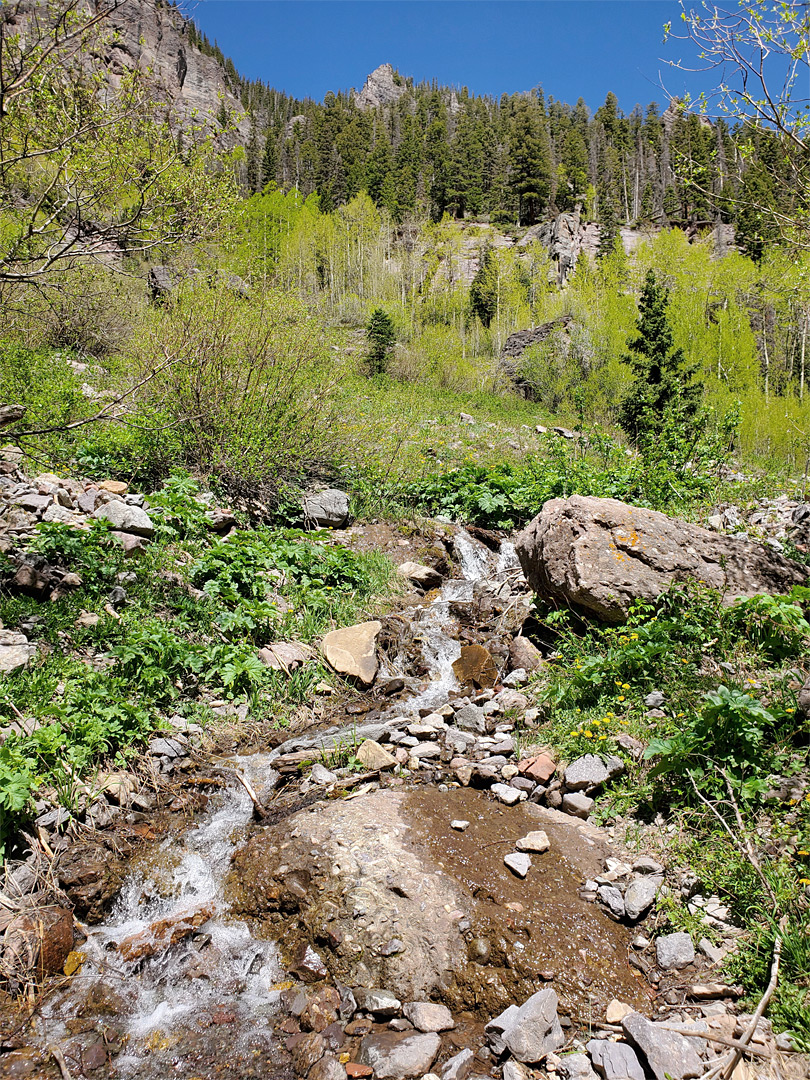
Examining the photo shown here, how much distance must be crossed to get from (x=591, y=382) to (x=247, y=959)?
22075 mm

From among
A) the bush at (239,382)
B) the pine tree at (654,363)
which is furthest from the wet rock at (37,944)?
the pine tree at (654,363)

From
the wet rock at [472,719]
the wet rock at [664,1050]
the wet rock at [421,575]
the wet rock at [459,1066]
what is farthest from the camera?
the wet rock at [421,575]

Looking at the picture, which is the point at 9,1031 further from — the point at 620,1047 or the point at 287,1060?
the point at 620,1047

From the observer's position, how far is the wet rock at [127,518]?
609cm

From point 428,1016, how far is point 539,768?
5.65 ft

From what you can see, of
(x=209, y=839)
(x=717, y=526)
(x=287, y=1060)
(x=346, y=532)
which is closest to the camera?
(x=287, y=1060)

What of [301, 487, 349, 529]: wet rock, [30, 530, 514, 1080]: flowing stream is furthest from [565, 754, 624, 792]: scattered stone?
[301, 487, 349, 529]: wet rock

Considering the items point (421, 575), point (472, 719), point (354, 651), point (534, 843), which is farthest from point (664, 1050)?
point (421, 575)

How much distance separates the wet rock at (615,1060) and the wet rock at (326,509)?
22.3 ft

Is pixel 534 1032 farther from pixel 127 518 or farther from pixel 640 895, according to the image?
pixel 127 518

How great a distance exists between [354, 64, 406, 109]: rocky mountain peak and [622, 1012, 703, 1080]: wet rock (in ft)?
473

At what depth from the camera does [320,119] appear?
7781 centimetres

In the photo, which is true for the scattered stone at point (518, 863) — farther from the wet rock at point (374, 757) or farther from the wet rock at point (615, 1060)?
the wet rock at point (374, 757)

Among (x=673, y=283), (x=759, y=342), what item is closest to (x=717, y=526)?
(x=673, y=283)
